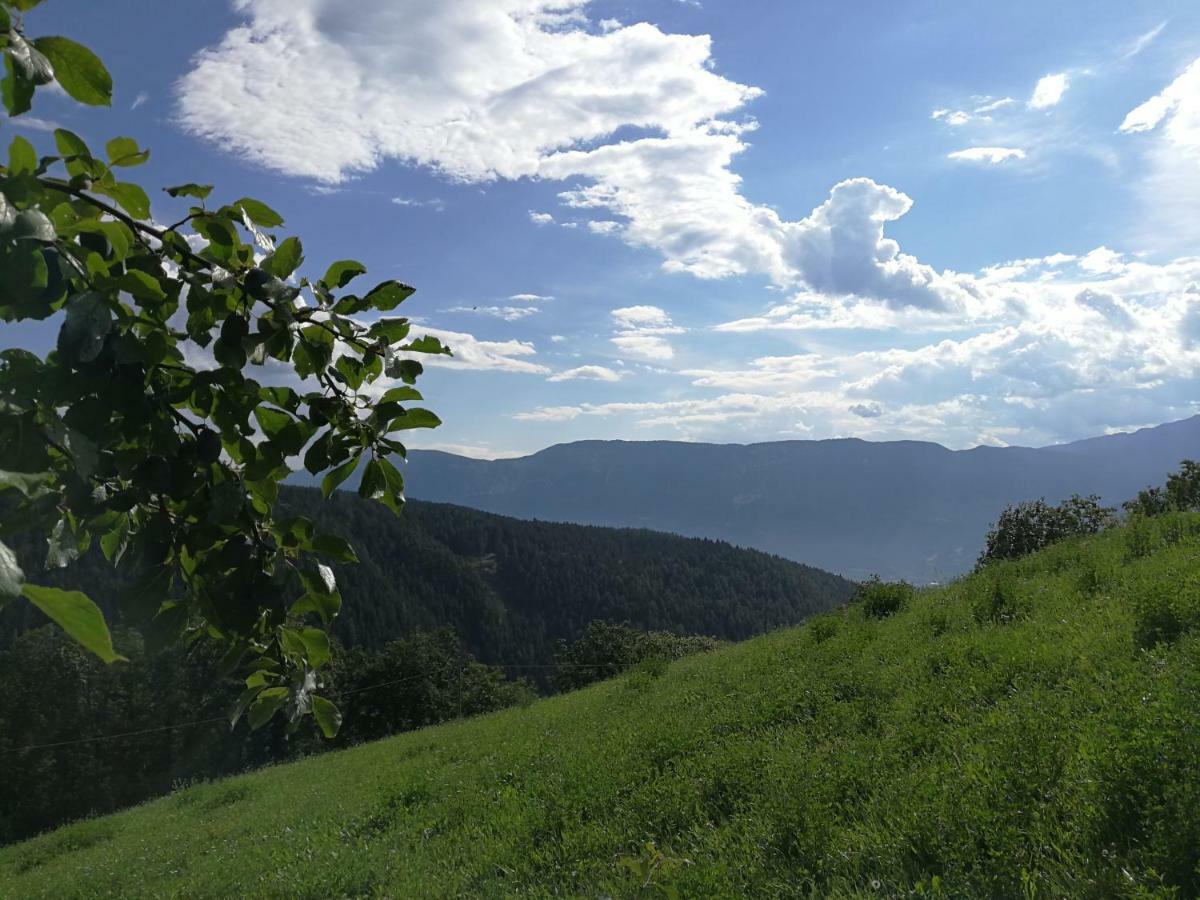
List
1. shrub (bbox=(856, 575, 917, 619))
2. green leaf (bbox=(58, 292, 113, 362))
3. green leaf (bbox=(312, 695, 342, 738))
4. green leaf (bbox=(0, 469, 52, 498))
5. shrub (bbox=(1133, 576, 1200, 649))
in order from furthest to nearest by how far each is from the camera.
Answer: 1. shrub (bbox=(856, 575, 917, 619))
2. shrub (bbox=(1133, 576, 1200, 649))
3. green leaf (bbox=(312, 695, 342, 738))
4. green leaf (bbox=(58, 292, 113, 362))
5. green leaf (bbox=(0, 469, 52, 498))

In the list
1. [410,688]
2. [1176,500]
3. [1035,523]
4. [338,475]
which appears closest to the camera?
[338,475]

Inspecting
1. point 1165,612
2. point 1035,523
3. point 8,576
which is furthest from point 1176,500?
point 8,576

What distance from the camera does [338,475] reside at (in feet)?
5.84

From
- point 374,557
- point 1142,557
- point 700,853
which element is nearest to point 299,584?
point 700,853

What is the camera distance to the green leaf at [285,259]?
146 cm

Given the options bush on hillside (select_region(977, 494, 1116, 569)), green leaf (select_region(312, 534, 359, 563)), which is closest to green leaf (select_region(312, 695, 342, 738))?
green leaf (select_region(312, 534, 359, 563))

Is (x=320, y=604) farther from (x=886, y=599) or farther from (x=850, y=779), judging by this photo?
(x=886, y=599)

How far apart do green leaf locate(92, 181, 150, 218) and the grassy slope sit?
146 inches

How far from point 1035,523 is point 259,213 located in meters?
25.6

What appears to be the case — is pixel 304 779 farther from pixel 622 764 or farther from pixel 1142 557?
pixel 1142 557

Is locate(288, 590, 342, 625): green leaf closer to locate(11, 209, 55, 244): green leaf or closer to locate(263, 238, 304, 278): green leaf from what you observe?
locate(263, 238, 304, 278): green leaf

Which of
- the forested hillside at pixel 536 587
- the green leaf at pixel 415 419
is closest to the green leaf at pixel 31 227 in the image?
the green leaf at pixel 415 419

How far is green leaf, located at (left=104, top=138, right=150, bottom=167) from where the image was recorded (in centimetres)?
140

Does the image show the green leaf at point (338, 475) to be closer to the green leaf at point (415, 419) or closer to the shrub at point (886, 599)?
the green leaf at point (415, 419)
